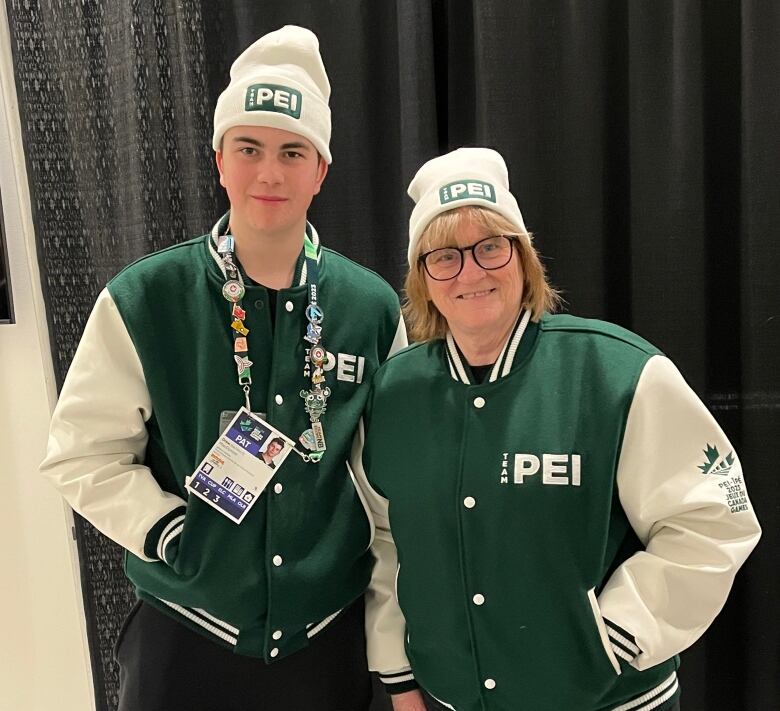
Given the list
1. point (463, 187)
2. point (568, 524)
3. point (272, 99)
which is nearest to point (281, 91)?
point (272, 99)

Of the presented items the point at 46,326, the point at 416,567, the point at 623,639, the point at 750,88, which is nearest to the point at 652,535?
the point at 623,639

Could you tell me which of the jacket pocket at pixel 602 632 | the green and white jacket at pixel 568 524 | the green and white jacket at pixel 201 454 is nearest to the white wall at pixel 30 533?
the green and white jacket at pixel 201 454

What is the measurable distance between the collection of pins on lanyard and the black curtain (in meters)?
0.60

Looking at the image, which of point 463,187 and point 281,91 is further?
point 281,91

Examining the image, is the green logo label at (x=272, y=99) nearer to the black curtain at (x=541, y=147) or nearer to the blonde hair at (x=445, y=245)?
the blonde hair at (x=445, y=245)

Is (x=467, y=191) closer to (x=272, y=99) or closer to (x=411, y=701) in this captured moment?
(x=272, y=99)

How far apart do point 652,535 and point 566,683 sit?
0.25 m

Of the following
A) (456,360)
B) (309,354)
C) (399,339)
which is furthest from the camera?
(399,339)

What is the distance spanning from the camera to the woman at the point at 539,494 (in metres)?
1.13

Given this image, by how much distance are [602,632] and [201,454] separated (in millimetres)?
704

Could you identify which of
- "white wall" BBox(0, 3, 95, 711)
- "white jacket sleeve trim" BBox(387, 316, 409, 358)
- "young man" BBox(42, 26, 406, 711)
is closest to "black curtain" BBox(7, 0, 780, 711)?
"white wall" BBox(0, 3, 95, 711)

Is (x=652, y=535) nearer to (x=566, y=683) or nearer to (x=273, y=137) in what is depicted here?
(x=566, y=683)

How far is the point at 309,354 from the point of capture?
1.37 metres

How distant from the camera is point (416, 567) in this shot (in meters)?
1.25
